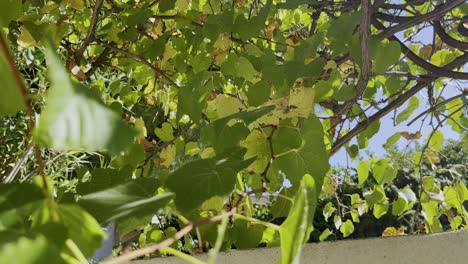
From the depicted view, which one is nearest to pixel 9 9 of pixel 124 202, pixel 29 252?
pixel 124 202

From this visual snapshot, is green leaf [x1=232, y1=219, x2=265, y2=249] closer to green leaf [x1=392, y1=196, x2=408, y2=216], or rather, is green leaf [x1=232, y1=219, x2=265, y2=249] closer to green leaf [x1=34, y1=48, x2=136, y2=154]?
green leaf [x1=392, y1=196, x2=408, y2=216]

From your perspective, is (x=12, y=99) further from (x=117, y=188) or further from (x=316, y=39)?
(x=316, y=39)

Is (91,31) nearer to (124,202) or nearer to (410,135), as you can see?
(410,135)

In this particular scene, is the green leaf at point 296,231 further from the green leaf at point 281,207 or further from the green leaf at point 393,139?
the green leaf at point 393,139

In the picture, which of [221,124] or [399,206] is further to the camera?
[399,206]

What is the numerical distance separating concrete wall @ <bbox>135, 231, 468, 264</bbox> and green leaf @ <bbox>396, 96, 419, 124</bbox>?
352 millimetres

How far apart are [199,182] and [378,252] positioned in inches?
21.2

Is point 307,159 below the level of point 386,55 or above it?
below

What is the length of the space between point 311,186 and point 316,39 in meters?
0.42

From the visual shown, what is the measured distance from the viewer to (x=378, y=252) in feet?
2.74

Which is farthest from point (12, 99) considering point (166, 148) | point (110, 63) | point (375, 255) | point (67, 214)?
point (110, 63)

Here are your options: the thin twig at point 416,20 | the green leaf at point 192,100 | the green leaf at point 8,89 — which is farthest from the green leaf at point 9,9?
the thin twig at point 416,20

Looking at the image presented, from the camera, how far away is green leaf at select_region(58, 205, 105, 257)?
0.27 meters

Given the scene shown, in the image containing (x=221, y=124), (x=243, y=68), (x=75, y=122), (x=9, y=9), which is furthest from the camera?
(x=243, y=68)
